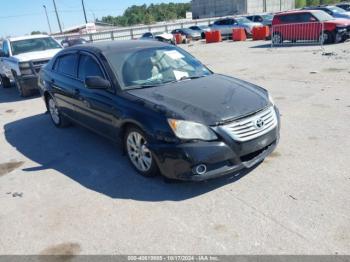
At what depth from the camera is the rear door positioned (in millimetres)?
4609

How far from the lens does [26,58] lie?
10.1m

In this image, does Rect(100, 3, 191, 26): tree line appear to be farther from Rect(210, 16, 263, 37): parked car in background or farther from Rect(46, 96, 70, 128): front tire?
Rect(46, 96, 70, 128): front tire

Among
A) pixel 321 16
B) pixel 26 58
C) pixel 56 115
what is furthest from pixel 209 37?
pixel 56 115

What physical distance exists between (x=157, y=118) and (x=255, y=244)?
5.55ft

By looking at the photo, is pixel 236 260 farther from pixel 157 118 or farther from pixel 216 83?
pixel 216 83

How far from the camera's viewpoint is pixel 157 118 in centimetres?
382

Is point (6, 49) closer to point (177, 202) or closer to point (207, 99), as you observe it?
point (207, 99)

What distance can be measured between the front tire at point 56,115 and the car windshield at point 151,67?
7.55 ft

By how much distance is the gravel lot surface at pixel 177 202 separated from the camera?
3094 mm

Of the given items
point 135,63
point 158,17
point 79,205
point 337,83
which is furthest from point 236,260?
point 158,17

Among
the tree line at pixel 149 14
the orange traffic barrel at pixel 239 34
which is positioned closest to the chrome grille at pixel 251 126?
the orange traffic barrel at pixel 239 34

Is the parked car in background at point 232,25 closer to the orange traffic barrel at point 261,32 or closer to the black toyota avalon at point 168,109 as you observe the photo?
the orange traffic barrel at point 261,32

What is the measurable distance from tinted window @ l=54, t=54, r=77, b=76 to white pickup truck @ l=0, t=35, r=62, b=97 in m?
4.11

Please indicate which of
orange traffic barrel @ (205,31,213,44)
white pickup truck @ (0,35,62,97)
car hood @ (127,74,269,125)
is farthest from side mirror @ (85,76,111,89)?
orange traffic barrel @ (205,31,213,44)
